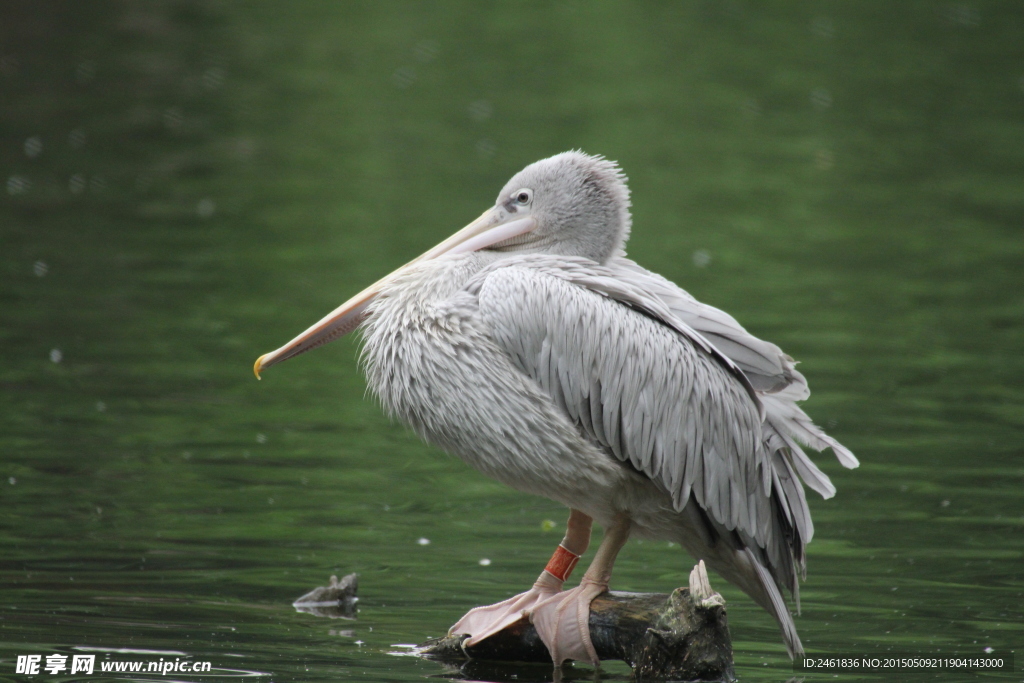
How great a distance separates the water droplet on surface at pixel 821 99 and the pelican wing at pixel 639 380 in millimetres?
14697

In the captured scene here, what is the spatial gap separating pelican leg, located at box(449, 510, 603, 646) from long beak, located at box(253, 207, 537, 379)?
1148 millimetres

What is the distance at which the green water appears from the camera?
5.81 metres

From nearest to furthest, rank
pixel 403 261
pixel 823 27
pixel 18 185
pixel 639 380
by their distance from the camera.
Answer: pixel 639 380
pixel 403 261
pixel 18 185
pixel 823 27

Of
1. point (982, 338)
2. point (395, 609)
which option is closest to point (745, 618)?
point (395, 609)

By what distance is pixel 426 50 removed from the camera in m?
21.8

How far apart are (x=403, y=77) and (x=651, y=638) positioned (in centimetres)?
1638

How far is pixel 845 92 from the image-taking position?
779 inches

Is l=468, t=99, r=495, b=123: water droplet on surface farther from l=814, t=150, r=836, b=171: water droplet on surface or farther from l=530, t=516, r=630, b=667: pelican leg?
l=530, t=516, r=630, b=667: pelican leg

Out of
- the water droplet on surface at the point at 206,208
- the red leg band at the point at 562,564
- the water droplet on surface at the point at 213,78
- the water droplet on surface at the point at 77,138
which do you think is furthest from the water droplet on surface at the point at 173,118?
the red leg band at the point at 562,564

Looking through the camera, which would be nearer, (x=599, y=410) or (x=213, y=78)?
(x=599, y=410)

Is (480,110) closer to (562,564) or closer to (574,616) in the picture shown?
(562,564)

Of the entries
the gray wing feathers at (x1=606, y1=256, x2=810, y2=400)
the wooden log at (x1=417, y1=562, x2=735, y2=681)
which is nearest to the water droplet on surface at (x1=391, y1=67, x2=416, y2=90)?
the gray wing feathers at (x1=606, y1=256, x2=810, y2=400)

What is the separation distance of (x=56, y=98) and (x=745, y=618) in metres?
15.0

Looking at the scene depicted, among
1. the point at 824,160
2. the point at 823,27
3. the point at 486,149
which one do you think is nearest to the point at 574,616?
the point at 486,149
